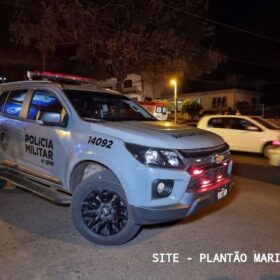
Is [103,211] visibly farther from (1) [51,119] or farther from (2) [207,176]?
(1) [51,119]

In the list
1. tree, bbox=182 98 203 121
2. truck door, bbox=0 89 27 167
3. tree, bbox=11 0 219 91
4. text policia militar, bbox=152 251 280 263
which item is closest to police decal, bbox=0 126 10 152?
truck door, bbox=0 89 27 167

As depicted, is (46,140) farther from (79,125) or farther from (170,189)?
(170,189)

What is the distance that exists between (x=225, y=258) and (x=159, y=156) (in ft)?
4.44

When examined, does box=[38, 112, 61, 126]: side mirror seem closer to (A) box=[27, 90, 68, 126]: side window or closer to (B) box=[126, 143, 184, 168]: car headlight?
(A) box=[27, 90, 68, 126]: side window

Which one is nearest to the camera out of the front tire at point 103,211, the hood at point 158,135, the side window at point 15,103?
the hood at point 158,135

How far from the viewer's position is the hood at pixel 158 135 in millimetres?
4266

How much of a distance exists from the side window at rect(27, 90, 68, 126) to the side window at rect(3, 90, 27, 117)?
37 centimetres

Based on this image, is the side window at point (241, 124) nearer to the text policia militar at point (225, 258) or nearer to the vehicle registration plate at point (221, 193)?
the vehicle registration plate at point (221, 193)

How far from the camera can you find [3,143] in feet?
20.6

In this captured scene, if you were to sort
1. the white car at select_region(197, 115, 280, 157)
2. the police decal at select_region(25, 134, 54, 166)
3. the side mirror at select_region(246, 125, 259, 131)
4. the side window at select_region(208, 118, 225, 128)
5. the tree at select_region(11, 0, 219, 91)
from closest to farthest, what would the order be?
the police decal at select_region(25, 134, 54, 166) < the white car at select_region(197, 115, 280, 157) < the side mirror at select_region(246, 125, 259, 131) < the side window at select_region(208, 118, 225, 128) < the tree at select_region(11, 0, 219, 91)

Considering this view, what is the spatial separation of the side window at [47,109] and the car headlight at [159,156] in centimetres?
134

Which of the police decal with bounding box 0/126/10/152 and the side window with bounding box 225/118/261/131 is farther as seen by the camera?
the side window with bounding box 225/118/261/131

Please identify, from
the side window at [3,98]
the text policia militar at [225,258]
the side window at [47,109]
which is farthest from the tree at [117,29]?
the text policia militar at [225,258]

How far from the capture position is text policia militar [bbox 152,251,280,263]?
163 inches
